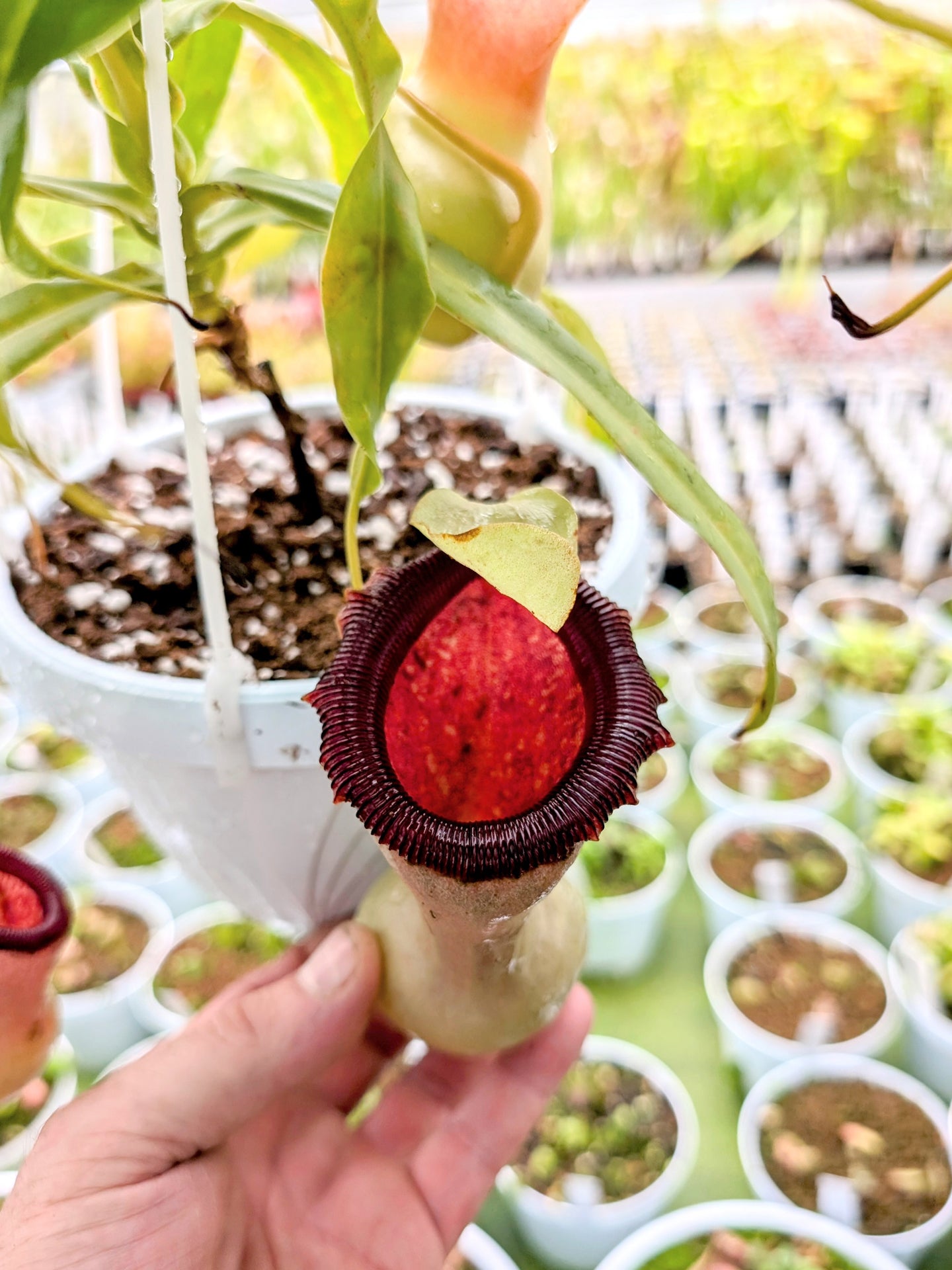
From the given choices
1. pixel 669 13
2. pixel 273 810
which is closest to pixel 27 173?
pixel 273 810

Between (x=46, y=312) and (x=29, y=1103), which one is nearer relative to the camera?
(x=46, y=312)

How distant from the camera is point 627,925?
1172 mm

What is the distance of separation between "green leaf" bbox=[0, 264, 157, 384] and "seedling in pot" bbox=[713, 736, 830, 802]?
1.18m

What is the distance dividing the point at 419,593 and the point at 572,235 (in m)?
1.99

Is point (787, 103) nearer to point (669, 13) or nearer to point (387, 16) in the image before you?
point (669, 13)

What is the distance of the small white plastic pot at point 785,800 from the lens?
4.55ft

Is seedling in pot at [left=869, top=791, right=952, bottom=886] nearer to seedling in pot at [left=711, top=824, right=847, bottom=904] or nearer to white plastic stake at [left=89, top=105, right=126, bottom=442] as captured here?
seedling in pot at [left=711, top=824, right=847, bottom=904]

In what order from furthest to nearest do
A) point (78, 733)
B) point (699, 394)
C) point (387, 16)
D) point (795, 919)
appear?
point (699, 394) → point (387, 16) → point (795, 919) → point (78, 733)

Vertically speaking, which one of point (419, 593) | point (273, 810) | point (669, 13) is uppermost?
point (669, 13)

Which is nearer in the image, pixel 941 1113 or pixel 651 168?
pixel 941 1113

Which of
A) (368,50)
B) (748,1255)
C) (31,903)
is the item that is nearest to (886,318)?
(368,50)

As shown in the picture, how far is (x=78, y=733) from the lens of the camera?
484 millimetres

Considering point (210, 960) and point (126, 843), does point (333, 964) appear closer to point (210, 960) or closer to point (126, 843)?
point (210, 960)

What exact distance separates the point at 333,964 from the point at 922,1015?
81 centimetres
